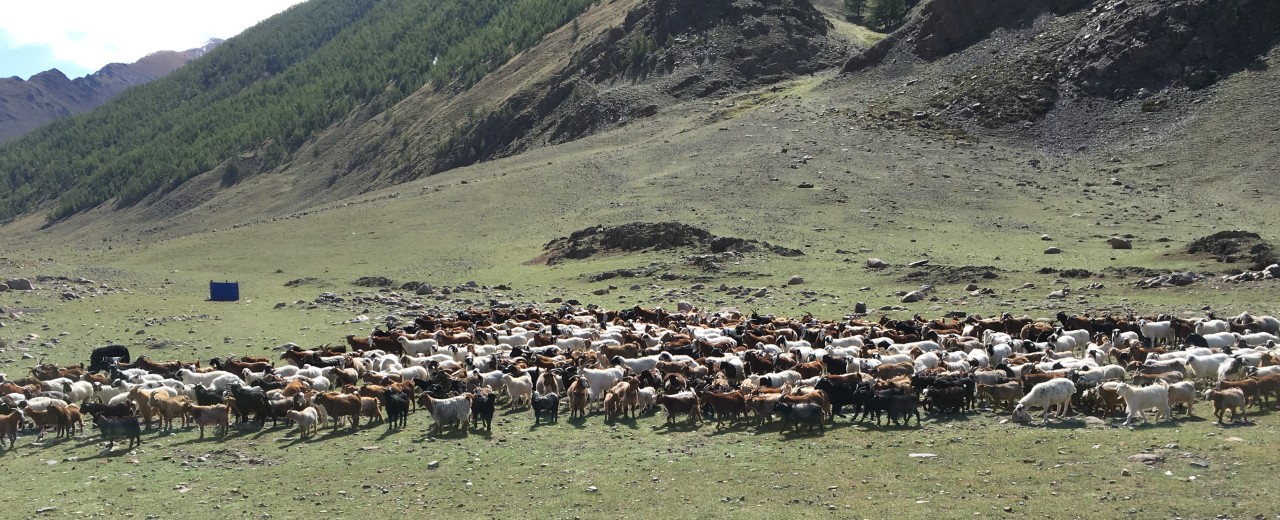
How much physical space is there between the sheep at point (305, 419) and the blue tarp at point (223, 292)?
81.1 ft

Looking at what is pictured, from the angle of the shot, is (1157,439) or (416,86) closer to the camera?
(1157,439)

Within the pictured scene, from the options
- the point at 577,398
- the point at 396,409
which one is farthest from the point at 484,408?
the point at 577,398

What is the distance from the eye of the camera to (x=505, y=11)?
6796 inches

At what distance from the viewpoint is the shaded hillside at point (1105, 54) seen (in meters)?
81.2

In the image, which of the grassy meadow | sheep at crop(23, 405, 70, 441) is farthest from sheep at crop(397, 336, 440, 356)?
sheep at crop(23, 405, 70, 441)

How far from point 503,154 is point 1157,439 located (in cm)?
9458

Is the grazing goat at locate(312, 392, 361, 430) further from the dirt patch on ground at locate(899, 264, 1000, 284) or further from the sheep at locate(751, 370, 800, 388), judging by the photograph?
the dirt patch on ground at locate(899, 264, 1000, 284)

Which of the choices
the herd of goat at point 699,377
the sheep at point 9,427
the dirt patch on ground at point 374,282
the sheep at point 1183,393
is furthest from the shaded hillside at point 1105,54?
the sheep at point 9,427

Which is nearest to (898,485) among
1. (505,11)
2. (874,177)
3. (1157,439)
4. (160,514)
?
(1157,439)

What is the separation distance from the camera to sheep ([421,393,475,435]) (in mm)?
18812

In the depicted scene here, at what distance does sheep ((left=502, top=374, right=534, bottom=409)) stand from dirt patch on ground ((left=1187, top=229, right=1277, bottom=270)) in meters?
26.3

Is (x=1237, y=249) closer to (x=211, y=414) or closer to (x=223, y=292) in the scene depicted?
(x=211, y=414)

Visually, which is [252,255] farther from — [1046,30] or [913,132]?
[1046,30]

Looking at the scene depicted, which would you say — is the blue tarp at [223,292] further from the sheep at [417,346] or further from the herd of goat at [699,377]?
the sheep at [417,346]
